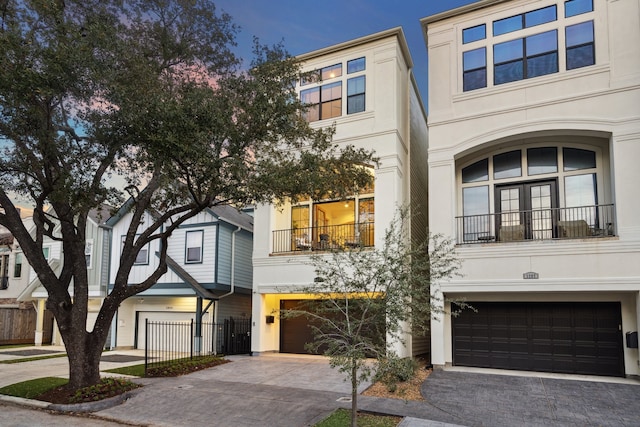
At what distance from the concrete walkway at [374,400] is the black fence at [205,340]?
4238 millimetres

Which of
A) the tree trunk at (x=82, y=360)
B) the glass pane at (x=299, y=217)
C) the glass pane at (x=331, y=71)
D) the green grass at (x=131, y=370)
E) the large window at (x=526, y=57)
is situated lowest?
the green grass at (x=131, y=370)

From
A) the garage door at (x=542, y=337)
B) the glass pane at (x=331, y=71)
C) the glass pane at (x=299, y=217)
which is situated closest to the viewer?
the garage door at (x=542, y=337)

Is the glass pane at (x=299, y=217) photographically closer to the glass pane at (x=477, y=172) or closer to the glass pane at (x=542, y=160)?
the glass pane at (x=477, y=172)

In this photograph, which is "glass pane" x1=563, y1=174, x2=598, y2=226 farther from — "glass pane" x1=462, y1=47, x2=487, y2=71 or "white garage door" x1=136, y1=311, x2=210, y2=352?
"white garage door" x1=136, y1=311, x2=210, y2=352

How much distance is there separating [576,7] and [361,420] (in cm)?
1283

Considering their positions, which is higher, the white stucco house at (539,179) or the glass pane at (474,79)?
the glass pane at (474,79)

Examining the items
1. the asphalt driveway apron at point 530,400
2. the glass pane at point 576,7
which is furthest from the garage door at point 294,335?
the glass pane at point 576,7

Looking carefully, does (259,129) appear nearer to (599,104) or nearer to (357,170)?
(357,170)

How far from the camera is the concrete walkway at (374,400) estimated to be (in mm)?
8812

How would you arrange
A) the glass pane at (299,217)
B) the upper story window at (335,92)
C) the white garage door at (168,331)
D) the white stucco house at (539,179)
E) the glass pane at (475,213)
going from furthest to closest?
the white garage door at (168,331), the glass pane at (299,217), the upper story window at (335,92), the glass pane at (475,213), the white stucco house at (539,179)

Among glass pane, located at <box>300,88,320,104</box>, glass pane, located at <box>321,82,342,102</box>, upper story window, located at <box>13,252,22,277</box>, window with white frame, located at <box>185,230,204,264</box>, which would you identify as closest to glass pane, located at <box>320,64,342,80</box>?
glass pane, located at <box>321,82,342,102</box>

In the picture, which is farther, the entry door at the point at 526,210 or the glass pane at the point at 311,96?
the glass pane at the point at 311,96

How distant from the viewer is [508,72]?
46.5 ft

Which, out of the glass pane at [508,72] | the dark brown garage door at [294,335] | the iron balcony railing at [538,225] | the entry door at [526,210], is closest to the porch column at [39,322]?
the dark brown garage door at [294,335]
